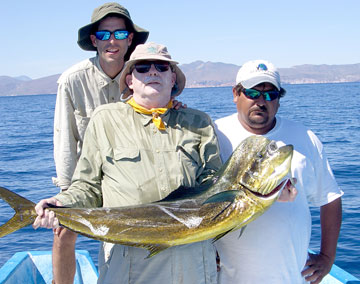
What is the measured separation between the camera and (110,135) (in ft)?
10.5

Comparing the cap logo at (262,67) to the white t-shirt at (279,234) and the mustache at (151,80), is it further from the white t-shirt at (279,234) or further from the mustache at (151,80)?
the mustache at (151,80)

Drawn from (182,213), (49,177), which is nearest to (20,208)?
(182,213)

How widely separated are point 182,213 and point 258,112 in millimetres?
1127

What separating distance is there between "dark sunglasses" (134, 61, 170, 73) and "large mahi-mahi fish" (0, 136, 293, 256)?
0.88 m

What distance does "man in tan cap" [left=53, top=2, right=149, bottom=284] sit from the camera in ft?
13.7

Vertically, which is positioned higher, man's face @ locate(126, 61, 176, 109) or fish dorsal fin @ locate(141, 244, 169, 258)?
man's face @ locate(126, 61, 176, 109)

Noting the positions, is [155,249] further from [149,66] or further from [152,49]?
[152,49]

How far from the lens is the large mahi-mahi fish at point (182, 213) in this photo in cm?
285

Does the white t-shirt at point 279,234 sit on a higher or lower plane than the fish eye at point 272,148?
lower

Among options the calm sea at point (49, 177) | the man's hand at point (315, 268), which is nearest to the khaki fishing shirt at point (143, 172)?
the man's hand at point (315, 268)

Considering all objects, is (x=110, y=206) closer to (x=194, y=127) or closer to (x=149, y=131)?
(x=149, y=131)

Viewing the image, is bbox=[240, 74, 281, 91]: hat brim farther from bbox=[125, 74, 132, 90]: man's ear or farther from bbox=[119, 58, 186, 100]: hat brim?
bbox=[125, 74, 132, 90]: man's ear

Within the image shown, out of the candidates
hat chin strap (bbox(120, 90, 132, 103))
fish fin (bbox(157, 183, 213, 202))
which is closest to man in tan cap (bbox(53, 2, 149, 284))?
hat chin strap (bbox(120, 90, 132, 103))

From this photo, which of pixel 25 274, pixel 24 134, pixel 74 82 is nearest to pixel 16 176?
pixel 25 274
